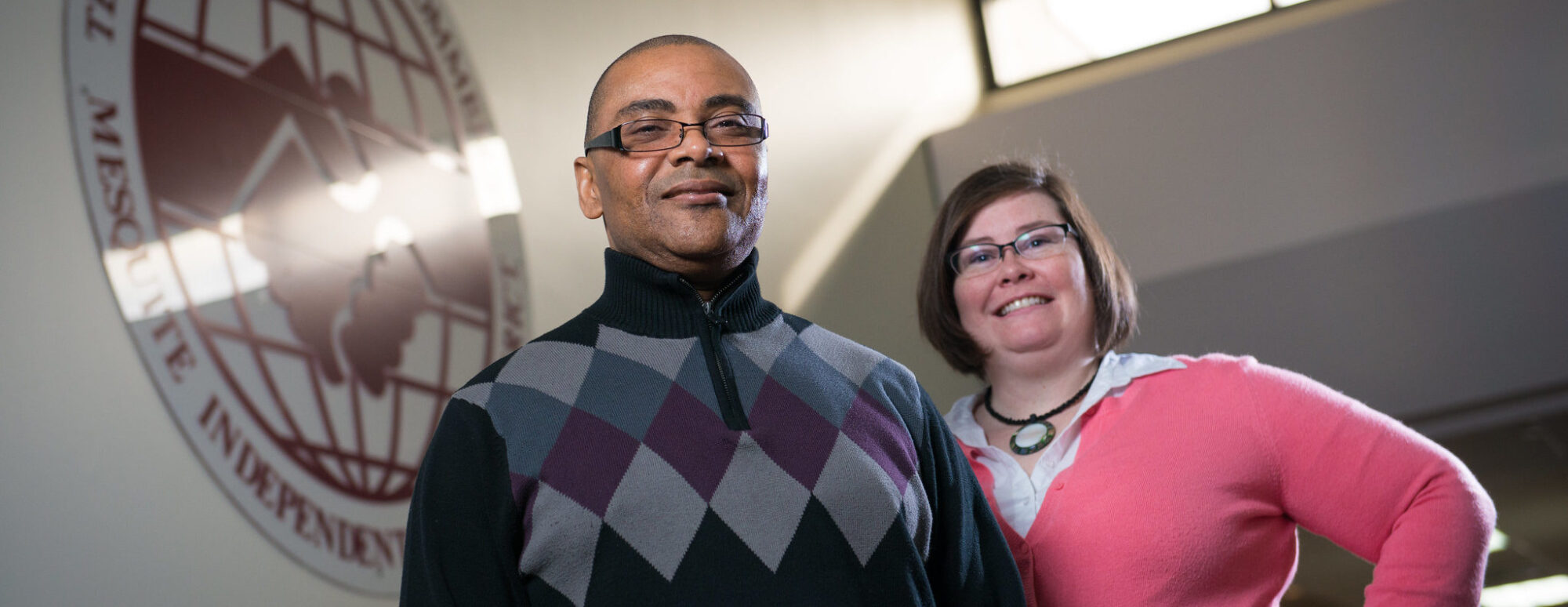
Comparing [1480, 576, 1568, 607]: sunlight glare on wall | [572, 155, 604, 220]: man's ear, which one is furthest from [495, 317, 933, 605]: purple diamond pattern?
[1480, 576, 1568, 607]: sunlight glare on wall

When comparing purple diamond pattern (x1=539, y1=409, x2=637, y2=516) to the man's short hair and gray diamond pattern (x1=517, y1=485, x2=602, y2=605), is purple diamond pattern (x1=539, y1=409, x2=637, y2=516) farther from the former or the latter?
the man's short hair

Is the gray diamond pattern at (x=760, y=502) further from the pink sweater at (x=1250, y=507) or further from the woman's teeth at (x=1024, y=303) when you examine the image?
the woman's teeth at (x=1024, y=303)

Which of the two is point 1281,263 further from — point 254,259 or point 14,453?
point 14,453

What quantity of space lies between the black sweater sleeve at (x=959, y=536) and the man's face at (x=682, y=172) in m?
0.30

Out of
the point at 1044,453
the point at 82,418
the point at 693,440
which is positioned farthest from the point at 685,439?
the point at 82,418

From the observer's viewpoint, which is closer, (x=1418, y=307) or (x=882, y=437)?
(x=882, y=437)

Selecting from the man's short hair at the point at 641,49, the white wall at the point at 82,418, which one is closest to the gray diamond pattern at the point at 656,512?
the man's short hair at the point at 641,49

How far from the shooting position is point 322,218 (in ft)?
7.14

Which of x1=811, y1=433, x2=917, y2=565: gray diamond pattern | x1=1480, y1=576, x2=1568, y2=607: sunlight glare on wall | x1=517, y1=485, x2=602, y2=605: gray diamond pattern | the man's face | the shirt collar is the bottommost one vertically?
x1=1480, y1=576, x2=1568, y2=607: sunlight glare on wall

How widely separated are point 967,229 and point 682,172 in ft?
2.72

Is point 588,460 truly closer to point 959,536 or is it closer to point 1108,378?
point 959,536

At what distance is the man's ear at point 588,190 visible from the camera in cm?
126

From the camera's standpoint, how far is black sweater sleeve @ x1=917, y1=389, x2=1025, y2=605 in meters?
1.27

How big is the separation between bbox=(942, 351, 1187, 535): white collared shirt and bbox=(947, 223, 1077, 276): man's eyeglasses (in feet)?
0.61
